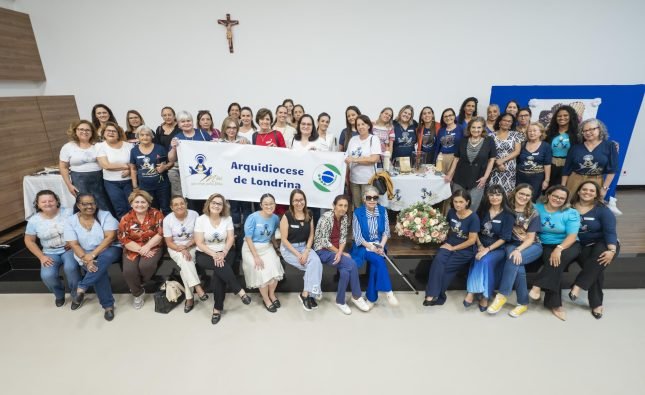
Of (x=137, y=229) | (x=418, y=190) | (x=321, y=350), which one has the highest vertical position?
(x=418, y=190)

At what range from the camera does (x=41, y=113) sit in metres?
4.53

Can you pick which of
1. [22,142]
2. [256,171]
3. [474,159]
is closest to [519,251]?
[474,159]

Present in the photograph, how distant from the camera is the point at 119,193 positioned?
3.43m

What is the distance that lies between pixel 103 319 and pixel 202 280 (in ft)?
2.96

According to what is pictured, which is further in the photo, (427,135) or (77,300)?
(427,135)

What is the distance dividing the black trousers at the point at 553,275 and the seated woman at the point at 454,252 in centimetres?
65

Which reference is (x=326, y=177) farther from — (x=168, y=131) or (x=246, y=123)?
(x=168, y=131)

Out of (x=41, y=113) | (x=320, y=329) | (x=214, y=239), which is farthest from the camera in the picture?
(x=41, y=113)

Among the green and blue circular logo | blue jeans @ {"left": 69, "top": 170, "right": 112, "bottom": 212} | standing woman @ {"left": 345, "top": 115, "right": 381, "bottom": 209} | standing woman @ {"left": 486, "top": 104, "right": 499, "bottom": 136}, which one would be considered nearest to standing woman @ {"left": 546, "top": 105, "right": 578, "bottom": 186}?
standing woman @ {"left": 486, "top": 104, "right": 499, "bottom": 136}
